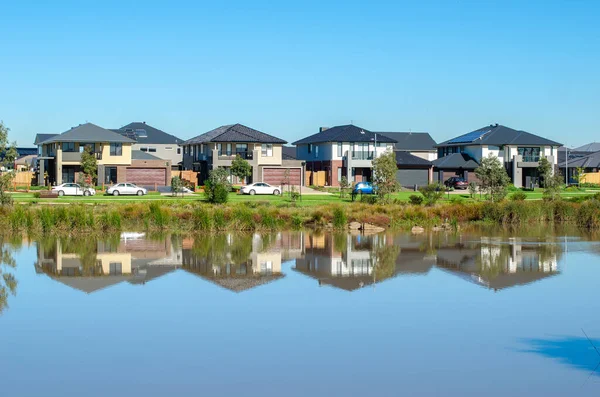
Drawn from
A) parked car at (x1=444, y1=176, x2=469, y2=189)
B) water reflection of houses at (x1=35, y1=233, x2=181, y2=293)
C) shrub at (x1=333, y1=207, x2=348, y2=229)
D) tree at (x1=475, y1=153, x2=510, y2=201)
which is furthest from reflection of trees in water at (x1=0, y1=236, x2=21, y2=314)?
parked car at (x1=444, y1=176, x2=469, y2=189)

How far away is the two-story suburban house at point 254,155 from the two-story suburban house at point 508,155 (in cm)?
1591

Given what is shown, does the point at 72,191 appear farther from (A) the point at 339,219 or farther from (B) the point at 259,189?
(A) the point at 339,219

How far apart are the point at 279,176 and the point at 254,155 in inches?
117

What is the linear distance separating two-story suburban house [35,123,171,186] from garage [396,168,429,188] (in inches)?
880

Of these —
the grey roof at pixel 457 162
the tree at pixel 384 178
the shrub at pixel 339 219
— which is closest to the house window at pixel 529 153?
the grey roof at pixel 457 162

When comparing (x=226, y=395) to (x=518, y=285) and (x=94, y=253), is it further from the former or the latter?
(x=94, y=253)

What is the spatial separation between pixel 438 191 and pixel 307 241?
76.9 ft

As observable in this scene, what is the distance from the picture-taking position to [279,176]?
7862 cm

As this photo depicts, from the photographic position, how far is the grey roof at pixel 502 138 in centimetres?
8519

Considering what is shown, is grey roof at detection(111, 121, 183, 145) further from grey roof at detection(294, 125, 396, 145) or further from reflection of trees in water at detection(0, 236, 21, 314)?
reflection of trees in water at detection(0, 236, 21, 314)

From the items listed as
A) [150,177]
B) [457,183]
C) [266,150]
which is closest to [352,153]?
[266,150]

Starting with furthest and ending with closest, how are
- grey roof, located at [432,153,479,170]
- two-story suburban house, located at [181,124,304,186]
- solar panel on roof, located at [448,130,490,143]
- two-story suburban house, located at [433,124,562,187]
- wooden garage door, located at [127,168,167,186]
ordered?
solar panel on roof, located at [448,130,490,143] → two-story suburban house, located at [433,124,562,187] → grey roof, located at [432,153,479,170] → two-story suburban house, located at [181,124,304,186] → wooden garage door, located at [127,168,167,186]

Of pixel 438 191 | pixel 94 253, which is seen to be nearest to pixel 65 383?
pixel 94 253

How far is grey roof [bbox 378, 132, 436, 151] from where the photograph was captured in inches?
4011
